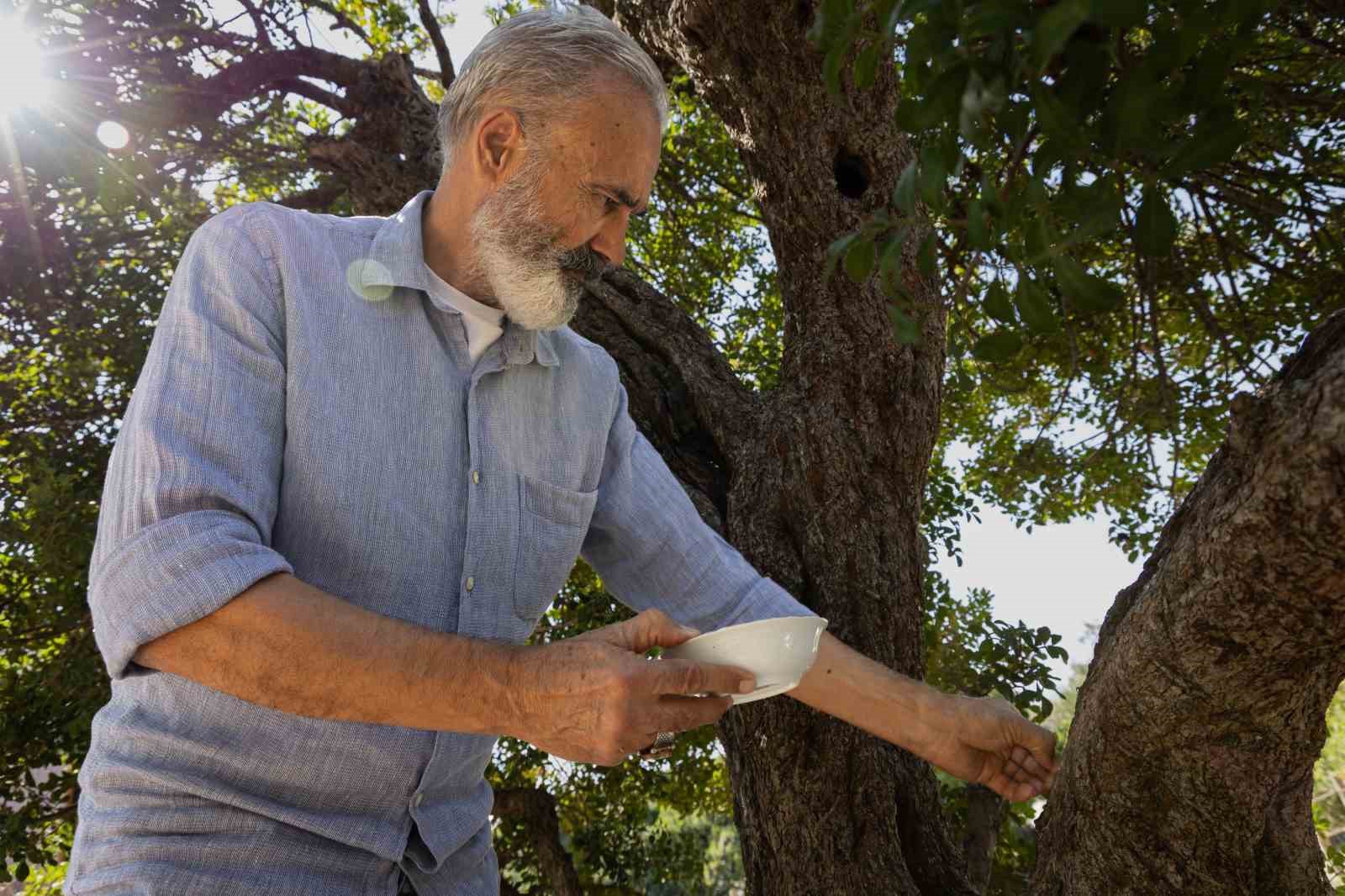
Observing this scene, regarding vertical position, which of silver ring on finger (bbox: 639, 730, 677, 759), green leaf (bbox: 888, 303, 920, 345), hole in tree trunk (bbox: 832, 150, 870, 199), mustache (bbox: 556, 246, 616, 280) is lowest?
silver ring on finger (bbox: 639, 730, 677, 759)

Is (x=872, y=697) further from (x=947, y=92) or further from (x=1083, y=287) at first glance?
(x=947, y=92)

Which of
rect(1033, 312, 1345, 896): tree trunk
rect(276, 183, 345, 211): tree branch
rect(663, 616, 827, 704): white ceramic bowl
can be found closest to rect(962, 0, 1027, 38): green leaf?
rect(1033, 312, 1345, 896): tree trunk

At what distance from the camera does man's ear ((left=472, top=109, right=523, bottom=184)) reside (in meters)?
2.10

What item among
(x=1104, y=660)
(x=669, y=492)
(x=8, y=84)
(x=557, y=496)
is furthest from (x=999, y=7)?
(x=8, y=84)

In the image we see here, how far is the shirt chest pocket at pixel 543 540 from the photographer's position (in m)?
1.96

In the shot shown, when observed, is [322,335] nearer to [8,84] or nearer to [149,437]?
[149,437]

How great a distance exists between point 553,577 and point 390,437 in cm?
46

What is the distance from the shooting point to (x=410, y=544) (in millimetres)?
1773

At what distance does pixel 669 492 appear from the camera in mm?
2316

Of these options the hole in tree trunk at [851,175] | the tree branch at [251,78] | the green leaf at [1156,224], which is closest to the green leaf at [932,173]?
the green leaf at [1156,224]

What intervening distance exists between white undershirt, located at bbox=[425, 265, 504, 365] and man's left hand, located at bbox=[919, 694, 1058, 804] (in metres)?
1.22

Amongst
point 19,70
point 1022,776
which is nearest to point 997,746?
point 1022,776

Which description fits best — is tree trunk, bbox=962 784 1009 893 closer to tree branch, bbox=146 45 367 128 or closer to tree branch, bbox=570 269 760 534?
tree branch, bbox=570 269 760 534

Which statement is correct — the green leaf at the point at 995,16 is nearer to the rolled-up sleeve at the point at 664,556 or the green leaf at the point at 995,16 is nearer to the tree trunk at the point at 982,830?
the rolled-up sleeve at the point at 664,556
